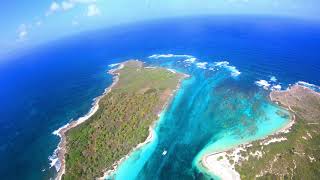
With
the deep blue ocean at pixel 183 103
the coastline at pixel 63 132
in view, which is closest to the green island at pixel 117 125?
the coastline at pixel 63 132

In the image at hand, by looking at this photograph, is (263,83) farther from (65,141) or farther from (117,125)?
(65,141)

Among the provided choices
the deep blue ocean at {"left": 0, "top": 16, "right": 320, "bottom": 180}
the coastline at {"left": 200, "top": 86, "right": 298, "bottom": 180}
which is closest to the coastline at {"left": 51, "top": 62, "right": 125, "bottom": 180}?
the deep blue ocean at {"left": 0, "top": 16, "right": 320, "bottom": 180}

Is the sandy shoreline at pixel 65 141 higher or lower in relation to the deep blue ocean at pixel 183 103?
higher

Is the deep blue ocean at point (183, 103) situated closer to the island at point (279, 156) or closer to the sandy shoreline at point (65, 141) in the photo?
the sandy shoreline at point (65, 141)

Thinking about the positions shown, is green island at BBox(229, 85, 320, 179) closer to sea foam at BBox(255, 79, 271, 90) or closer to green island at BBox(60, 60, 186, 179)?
sea foam at BBox(255, 79, 271, 90)

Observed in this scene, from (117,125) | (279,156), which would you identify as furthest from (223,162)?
(117,125)

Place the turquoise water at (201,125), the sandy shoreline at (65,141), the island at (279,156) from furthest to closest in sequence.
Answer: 1. the sandy shoreline at (65,141)
2. the turquoise water at (201,125)
3. the island at (279,156)

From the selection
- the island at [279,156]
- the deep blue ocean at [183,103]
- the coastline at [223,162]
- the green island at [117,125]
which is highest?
the green island at [117,125]
